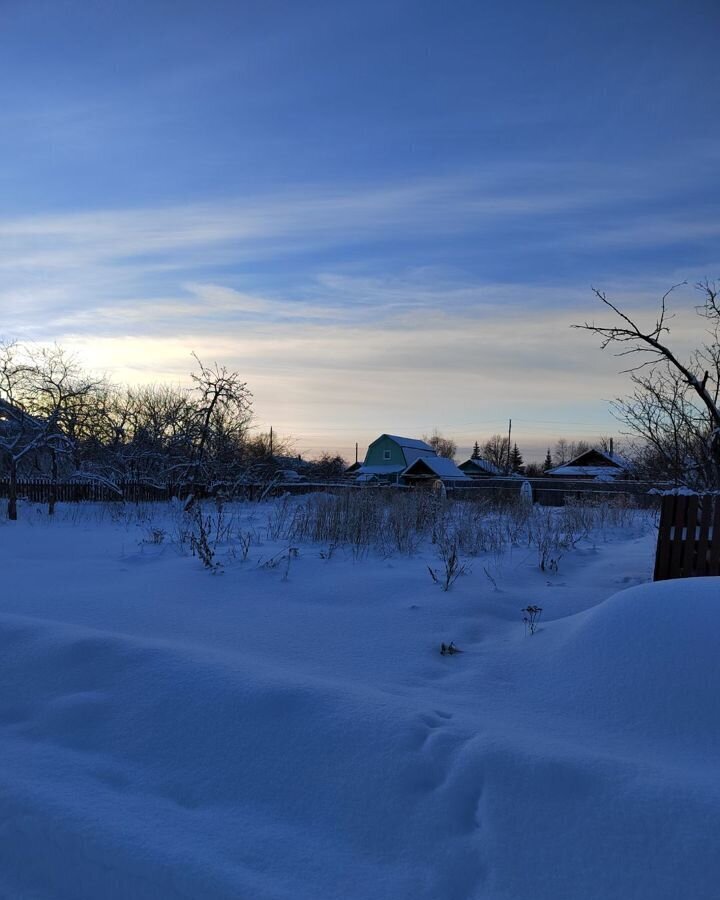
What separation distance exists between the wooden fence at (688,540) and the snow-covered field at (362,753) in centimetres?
160

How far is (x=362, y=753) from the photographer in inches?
97.9

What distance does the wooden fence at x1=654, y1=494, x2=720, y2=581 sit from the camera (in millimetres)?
5465

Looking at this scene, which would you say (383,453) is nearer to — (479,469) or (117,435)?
(479,469)

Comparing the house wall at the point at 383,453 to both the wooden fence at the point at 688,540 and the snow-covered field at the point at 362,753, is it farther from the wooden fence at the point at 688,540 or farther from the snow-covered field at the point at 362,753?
the snow-covered field at the point at 362,753

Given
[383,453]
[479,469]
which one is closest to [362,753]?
[383,453]

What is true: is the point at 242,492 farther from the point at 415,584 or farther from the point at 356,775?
the point at 356,775

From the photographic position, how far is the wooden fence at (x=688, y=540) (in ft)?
17.9

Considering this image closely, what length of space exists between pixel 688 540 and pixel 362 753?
4.28 metres

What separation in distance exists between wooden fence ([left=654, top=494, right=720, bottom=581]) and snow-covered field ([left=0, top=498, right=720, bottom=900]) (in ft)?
5.24

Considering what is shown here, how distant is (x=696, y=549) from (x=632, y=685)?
310 centimetres

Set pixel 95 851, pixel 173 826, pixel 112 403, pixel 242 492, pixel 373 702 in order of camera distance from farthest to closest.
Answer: pixel 112 403 → pixel 242 492 → pixel 373 702 → pixel 173 826 → pixel 95 851

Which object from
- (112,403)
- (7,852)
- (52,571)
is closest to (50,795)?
(7,852)

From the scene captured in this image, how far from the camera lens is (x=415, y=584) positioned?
5617 millimetres

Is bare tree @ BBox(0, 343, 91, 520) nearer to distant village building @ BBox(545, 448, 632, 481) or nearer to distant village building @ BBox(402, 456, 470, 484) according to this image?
distant village building @ BBox(402, 456, 470, 484)
